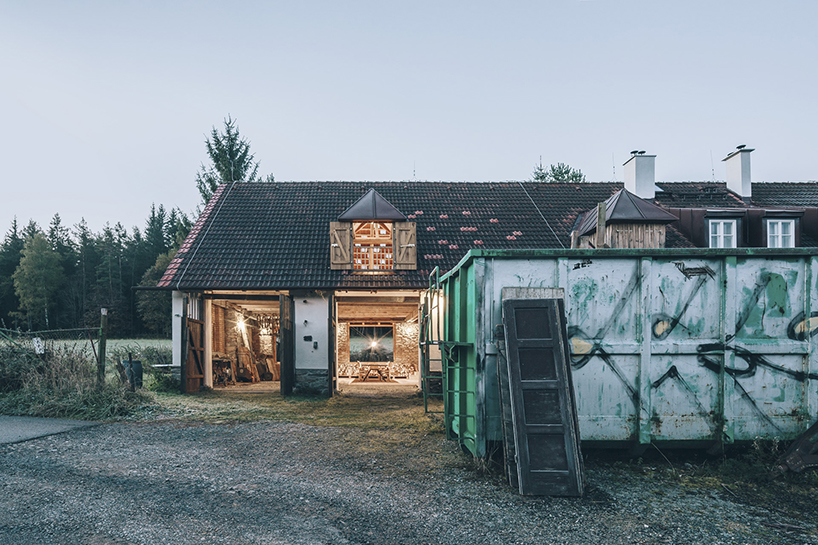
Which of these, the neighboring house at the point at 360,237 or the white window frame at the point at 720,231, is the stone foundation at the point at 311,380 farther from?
the white window frame at the point at 720,231

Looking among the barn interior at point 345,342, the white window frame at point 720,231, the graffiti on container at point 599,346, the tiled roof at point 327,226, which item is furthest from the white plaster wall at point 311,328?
the white window frame at point 720,231

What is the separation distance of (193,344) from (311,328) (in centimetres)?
301

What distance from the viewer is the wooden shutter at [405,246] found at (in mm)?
13523

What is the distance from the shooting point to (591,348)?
18.3 feet

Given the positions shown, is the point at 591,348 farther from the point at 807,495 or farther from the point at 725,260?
the point at 807,495

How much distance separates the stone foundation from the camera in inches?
502

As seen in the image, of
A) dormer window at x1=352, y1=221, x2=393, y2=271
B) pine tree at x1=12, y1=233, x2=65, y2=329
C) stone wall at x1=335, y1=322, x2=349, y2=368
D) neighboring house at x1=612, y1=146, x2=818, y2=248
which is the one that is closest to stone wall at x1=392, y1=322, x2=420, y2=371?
stone wall at x1=335, y1=322, x2=349, y2=368

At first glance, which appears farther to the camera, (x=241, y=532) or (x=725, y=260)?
(x=725, y=260)

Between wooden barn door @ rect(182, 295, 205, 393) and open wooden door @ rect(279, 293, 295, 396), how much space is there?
2404 millimetres

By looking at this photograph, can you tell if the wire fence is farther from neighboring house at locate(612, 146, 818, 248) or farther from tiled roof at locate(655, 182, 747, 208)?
tiled roof at locate(655, 182, 747, 208)

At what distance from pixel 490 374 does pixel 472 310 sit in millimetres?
731

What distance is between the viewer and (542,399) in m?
4.99

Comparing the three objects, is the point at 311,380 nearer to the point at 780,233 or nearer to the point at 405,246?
the point at 405,246

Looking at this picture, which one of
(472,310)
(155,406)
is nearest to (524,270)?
(472,310)
